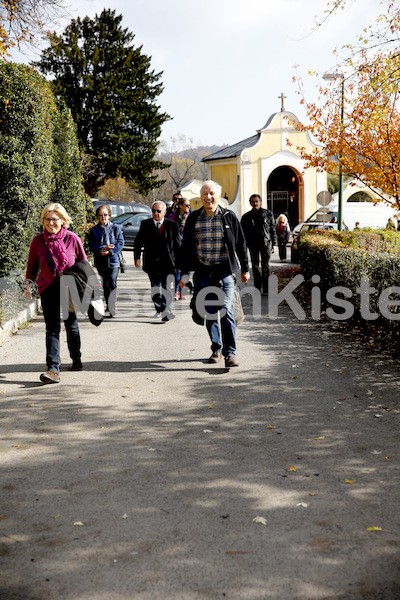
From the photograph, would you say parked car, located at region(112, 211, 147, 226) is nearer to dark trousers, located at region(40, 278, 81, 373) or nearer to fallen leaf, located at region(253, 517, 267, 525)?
dark trousers, located at region(40, 278, 81, 373)

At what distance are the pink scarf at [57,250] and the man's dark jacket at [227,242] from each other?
1.37m

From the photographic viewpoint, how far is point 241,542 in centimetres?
341


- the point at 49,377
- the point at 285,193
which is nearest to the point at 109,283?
the point at 49,377

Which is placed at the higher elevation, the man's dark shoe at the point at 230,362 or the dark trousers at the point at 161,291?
the dark trousers at the point at 161,291

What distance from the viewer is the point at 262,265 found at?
1334 cm

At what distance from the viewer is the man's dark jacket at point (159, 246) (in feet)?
34.3

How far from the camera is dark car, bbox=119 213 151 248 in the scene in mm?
29172

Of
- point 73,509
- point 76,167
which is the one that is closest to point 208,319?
point 73,509

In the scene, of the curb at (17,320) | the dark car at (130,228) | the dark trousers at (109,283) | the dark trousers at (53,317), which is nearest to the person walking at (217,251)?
the dark trousers at (53,317)

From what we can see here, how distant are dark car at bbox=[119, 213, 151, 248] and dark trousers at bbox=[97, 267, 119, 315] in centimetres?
1766

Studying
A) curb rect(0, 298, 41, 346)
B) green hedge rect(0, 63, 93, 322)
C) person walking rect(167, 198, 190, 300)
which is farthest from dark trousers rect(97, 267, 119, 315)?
person walking rect(167, 198, 190, 300)

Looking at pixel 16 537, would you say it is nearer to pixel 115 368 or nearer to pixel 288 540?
pixel 288 540

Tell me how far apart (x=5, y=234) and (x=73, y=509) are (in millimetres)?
8439

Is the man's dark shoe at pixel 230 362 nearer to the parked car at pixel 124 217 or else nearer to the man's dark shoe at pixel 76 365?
the man's dark shoe at pixel 76 365
